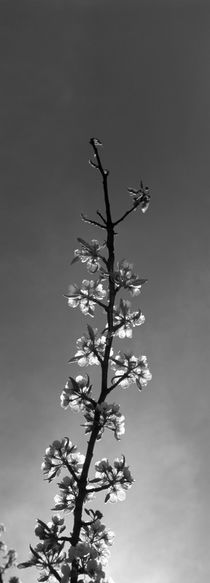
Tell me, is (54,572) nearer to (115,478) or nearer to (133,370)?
(115,478)

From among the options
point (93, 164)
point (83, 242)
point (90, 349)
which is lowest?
point (90, 349)

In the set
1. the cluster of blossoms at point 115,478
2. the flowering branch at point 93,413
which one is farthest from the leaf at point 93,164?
the cluster of blossoms at point 115,478

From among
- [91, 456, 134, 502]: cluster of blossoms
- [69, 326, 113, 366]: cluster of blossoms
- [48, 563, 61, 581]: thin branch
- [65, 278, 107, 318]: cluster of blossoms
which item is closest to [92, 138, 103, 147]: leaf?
[65, 278, 107, 318]: cluster of blossoms

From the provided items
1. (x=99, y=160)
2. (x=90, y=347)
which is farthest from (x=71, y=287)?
(x=99, y=160)

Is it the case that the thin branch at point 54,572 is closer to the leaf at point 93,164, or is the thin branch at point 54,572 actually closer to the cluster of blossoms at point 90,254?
the cluster of blossoms at point 90,254

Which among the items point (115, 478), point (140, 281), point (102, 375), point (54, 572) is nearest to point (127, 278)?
point (140, 281)

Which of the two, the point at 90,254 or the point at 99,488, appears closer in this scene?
the point at 99,488

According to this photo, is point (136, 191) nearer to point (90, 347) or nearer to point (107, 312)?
point (107, 312)

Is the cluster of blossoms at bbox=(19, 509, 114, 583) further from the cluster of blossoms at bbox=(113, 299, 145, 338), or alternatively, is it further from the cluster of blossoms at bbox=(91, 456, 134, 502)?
the cluster of blossoms at bbox=(113, 299, 145, 338)
